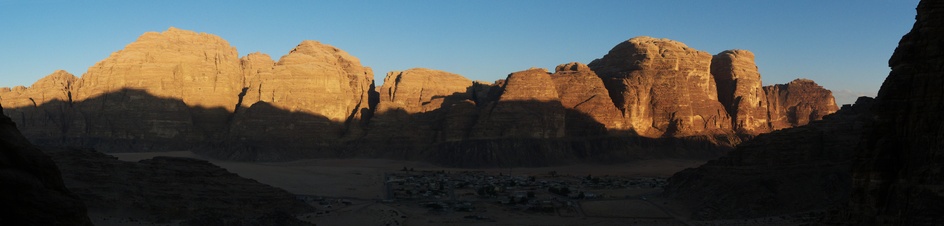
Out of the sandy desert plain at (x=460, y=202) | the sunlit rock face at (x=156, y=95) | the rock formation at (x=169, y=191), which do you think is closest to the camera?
the rock formation at (x=169, y=191)

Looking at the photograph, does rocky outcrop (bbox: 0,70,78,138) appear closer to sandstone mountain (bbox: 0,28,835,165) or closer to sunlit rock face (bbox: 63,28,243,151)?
sandstone mountain (bbox: 0,28,835,165)

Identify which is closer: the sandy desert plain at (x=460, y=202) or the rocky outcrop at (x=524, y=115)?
the sandy desert plain at (x=460, y=202)

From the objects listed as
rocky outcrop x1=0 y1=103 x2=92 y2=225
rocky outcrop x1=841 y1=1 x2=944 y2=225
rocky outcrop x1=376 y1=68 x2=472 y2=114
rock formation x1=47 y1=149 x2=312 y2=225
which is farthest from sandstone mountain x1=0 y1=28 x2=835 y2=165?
rocky outcrop x1=0 y1=103 x2=92 y2=225

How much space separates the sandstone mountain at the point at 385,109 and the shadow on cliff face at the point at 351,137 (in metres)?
0.19

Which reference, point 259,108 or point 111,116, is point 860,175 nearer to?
point 259,108

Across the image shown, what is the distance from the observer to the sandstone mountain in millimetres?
98812

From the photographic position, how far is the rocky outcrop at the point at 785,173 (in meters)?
39.5

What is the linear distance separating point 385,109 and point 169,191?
7279 centimetres

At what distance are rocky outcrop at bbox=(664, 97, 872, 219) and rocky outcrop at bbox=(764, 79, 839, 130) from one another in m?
75.3

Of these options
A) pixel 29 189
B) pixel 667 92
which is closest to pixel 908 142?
pixel 29 189

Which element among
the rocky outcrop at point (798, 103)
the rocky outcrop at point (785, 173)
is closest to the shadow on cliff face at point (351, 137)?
the rocky outcrop at point (798, 103)

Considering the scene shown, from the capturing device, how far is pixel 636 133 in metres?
102

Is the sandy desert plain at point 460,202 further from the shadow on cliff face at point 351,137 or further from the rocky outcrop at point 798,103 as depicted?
the rocky outcrop at point 798,103

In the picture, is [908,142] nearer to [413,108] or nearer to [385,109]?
[385,109]
